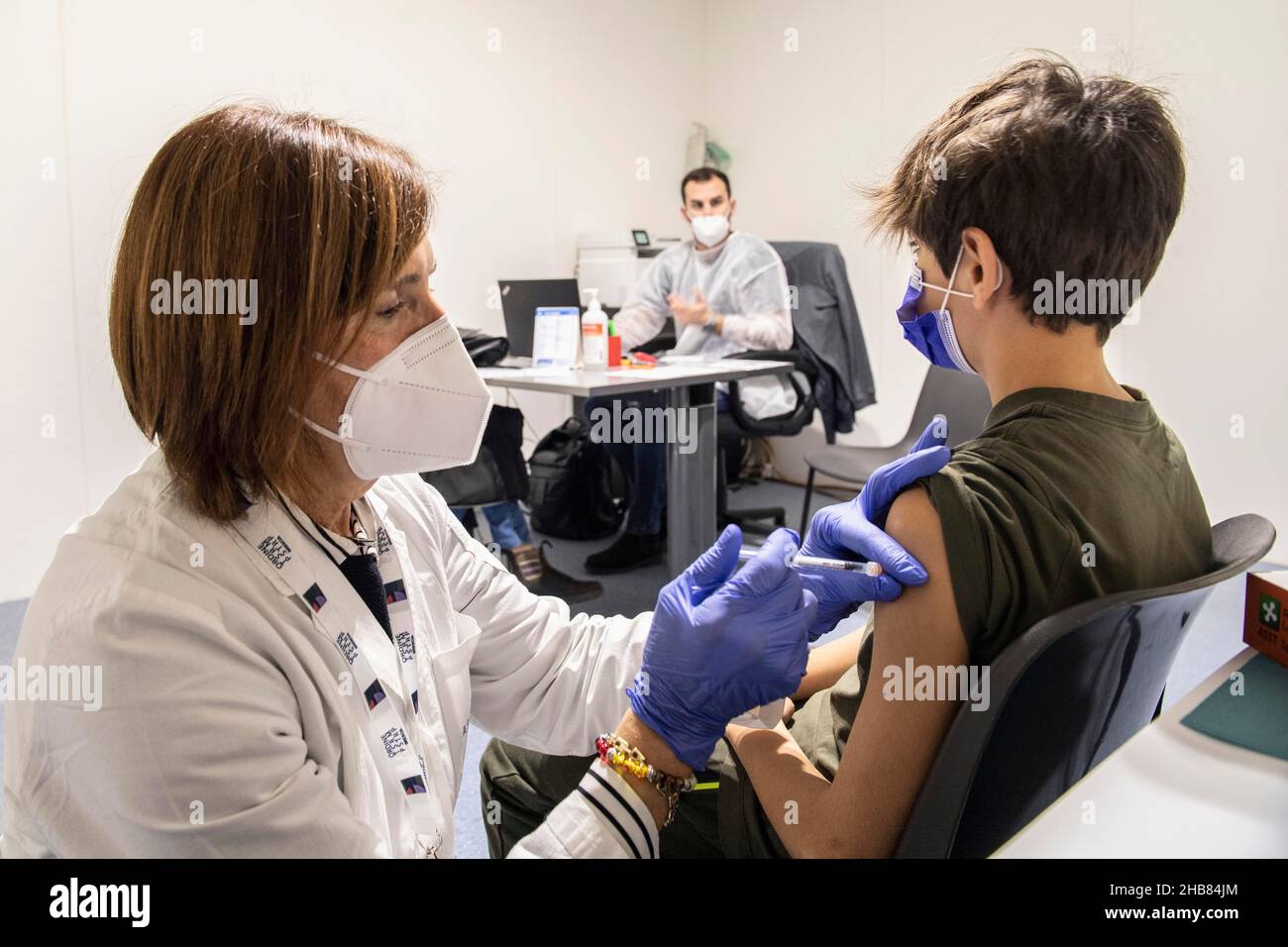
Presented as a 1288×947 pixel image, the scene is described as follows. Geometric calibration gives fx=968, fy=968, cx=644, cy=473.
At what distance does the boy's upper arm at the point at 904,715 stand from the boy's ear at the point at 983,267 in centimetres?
27

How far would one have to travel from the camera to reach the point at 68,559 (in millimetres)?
839

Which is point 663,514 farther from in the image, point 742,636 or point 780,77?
point 742,636

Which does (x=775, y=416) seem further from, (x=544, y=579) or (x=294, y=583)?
(x=294, y=583)

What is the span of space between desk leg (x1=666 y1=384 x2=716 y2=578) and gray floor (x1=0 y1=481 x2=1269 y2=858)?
0.81 feet

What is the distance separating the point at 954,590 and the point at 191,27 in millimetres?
3715

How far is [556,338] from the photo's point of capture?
3320 mm

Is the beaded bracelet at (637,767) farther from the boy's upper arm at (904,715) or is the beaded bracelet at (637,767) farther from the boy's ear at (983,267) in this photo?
the boy's ear at (983,267)

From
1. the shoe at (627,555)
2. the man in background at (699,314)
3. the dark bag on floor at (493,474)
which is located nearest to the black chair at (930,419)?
the man in background at (699,314)

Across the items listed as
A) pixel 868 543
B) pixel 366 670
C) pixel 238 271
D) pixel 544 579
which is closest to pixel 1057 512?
pixel 868 543

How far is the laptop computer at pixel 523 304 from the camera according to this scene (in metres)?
3.80

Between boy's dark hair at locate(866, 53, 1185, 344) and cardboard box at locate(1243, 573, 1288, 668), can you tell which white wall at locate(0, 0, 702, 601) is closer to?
boy's dark hair at locate(866, 53, 1185, 344)

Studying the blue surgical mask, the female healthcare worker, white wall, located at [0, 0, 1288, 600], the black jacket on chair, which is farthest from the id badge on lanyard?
the black jacket on chair

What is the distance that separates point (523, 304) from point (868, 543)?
3055 millimetres

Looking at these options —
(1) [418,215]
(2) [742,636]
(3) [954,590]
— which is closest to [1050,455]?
(3) [954,590]
